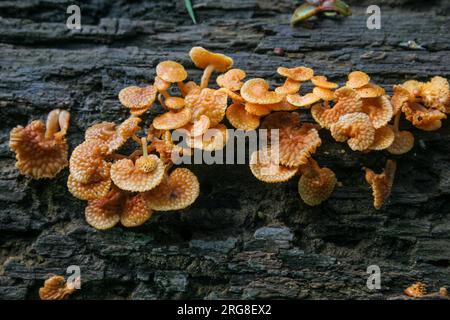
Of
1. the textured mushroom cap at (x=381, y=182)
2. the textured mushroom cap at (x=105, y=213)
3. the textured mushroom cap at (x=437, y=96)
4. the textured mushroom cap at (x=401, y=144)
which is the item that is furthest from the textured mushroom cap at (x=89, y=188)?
the textured mushroom cap at (x=437, y=96)

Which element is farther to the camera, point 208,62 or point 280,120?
point 208,62

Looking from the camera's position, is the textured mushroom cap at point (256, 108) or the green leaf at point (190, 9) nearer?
the textured mushroom cap at point (256, 108)

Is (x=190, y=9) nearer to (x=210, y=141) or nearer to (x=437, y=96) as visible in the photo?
(x=210, y=141)

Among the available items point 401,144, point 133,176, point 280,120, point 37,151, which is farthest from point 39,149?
point 401,144

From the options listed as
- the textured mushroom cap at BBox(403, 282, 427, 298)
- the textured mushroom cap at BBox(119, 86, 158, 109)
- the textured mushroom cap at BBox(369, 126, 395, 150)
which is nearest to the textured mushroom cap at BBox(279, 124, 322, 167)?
the textured mushroom cap at BBox(369, 126, 395, 150)

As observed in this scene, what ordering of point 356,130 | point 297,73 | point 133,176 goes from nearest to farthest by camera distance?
point 133,176 < point 356,130 < point 297,73

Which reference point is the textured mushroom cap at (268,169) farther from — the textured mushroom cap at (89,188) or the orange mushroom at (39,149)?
the orange mushroom at (39,149)
